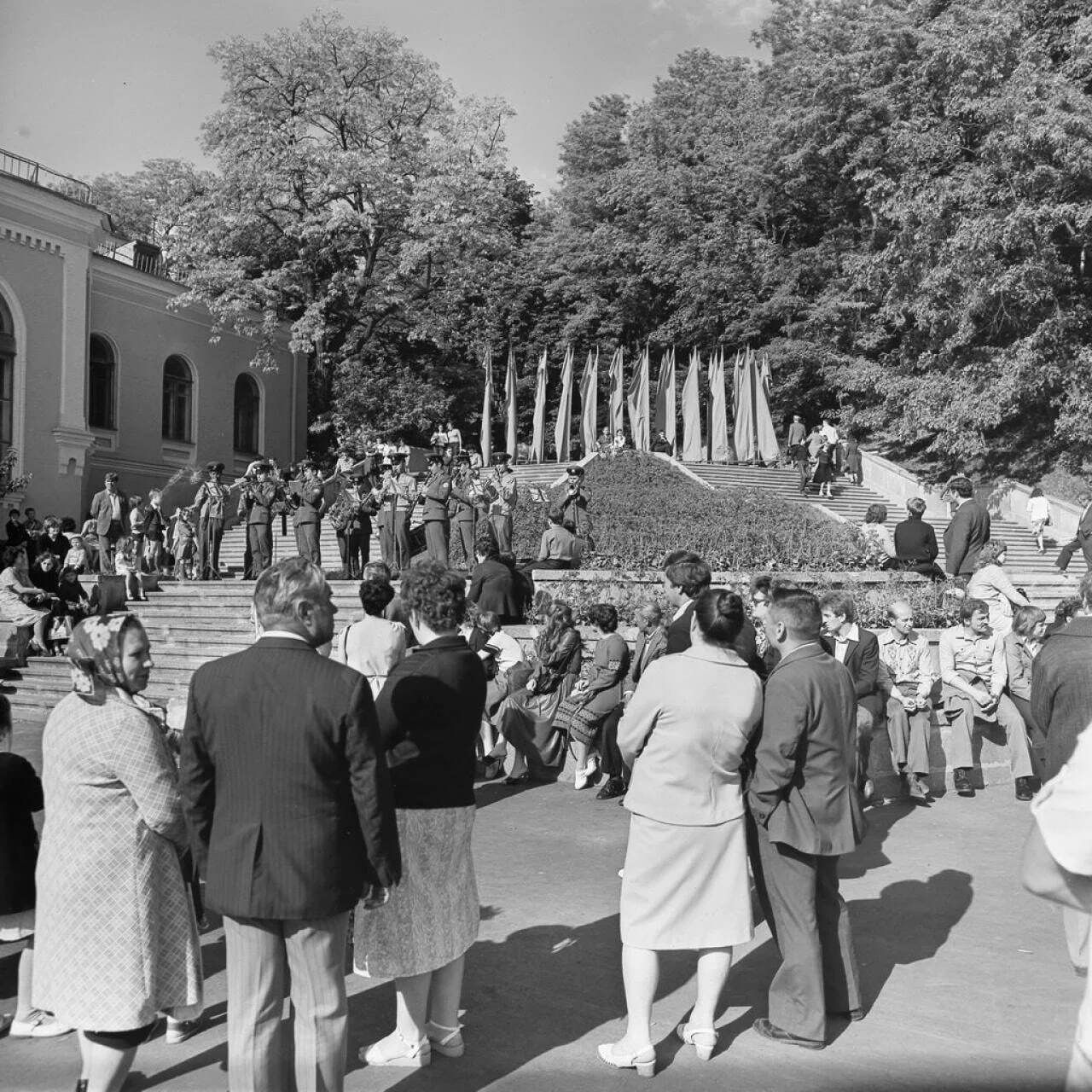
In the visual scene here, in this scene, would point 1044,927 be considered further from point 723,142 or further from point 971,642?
point 723,142

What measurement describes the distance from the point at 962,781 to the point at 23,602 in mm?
12095

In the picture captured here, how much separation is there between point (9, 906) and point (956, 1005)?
3.93 m

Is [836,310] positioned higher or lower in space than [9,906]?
higher

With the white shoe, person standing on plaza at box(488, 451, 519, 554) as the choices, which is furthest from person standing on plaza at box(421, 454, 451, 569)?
the white shoe

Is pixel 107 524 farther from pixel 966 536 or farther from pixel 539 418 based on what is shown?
pixel 539 418

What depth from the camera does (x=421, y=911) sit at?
393cm

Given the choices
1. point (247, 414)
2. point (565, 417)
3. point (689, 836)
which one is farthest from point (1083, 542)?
point (247, 414)

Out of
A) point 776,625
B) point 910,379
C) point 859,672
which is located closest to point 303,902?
point 776,625

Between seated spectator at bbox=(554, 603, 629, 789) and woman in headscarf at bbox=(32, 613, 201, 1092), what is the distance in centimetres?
543

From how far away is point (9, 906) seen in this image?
13.6ft

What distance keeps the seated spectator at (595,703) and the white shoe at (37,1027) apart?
16.7ft

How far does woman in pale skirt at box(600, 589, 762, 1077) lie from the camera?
4.00 meters

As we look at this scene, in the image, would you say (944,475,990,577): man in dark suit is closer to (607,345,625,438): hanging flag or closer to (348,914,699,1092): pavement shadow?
(348,914,699,1092): pavement shadow

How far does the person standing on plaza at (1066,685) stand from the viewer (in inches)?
188
